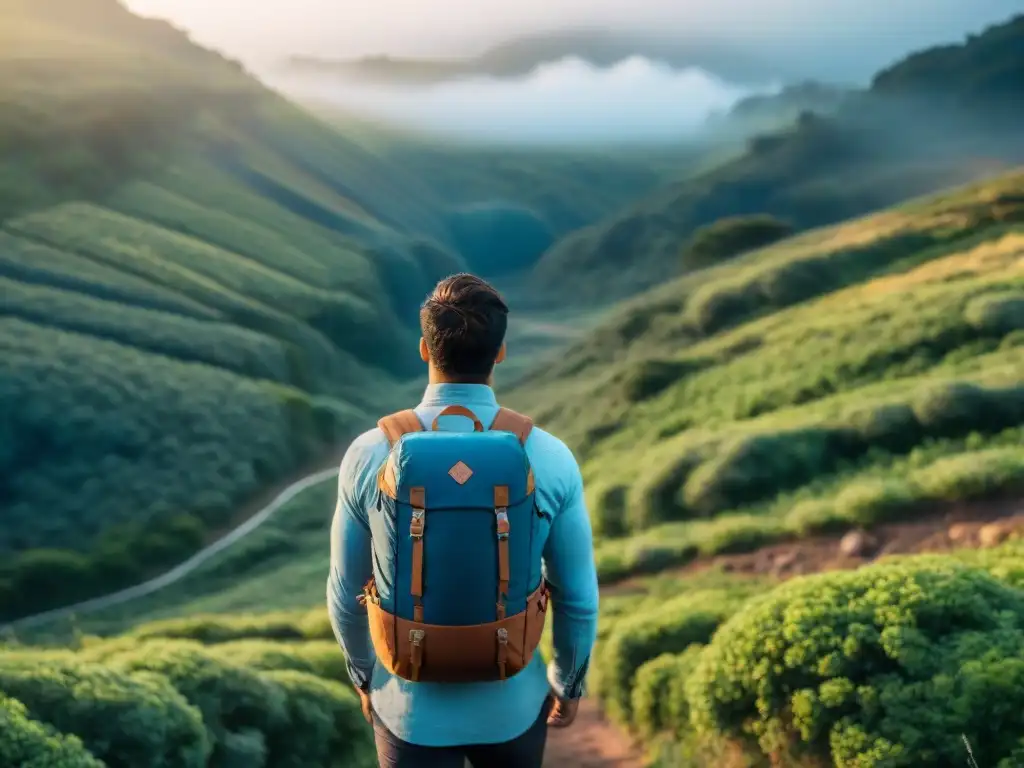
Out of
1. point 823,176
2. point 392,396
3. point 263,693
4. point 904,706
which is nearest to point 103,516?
point 392,396

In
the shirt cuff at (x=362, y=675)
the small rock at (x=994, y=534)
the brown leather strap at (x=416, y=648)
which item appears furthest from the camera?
the small rock at (x=994, y=534)

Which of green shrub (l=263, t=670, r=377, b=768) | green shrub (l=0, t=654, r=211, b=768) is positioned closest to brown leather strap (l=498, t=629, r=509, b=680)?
green shrub (l=0, t=654, r=211, b=768)

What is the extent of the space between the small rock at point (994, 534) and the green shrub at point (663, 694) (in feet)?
15.2

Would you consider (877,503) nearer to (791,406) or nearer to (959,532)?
(959,532)

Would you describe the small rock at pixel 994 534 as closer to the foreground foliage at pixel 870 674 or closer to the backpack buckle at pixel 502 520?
the foreground foliage at pixel 870 674

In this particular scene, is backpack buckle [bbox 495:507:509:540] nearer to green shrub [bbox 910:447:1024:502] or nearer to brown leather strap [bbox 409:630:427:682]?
brown leather strap [bbox 409:630:427:682]

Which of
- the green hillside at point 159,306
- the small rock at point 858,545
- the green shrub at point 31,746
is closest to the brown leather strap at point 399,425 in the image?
the green shrub at point 31,746

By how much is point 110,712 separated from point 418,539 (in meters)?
5.04

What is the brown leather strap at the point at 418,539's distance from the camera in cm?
372

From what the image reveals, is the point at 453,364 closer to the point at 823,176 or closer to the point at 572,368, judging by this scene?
the point at 572,368

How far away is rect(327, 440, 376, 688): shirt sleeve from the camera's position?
4184mm

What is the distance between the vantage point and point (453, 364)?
13.5ft

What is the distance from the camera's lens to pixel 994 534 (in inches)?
505

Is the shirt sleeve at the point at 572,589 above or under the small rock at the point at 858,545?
above
